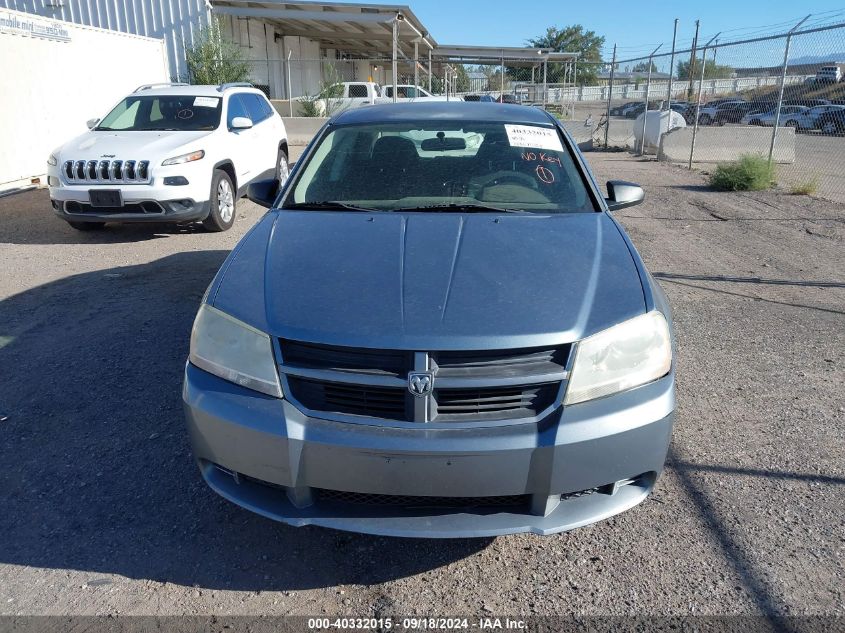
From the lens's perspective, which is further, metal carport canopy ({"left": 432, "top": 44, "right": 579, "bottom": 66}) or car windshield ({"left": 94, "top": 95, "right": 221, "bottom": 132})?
metal carport canopy ({"left": 432, "top": 44, "right": 579, "bottom": 66})

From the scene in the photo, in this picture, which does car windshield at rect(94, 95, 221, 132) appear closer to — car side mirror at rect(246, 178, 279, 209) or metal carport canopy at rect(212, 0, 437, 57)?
car side mirror at rect(246, 178, 279, 209)

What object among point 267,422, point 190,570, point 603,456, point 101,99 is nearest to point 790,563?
point 603,456

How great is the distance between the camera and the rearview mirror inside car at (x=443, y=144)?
3812mm

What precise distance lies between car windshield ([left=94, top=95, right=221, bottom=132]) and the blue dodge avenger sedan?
21.3ft

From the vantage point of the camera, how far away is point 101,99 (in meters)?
14.0

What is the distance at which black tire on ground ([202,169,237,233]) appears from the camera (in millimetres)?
7812

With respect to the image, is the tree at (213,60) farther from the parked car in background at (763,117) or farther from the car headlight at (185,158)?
the parked car in background at (763,117)

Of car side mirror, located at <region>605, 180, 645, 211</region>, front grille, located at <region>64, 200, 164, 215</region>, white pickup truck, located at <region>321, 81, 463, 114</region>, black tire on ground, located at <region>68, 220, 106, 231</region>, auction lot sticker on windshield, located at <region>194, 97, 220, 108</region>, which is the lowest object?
black tire on ground, located at <region>68, 220, 106, 231</region>

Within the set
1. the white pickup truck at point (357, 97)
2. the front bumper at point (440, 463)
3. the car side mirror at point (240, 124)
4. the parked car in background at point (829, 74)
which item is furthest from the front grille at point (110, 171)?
the white pickup truck at point (357, 97)

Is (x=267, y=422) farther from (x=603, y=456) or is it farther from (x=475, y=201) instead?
(x=475, y=201)

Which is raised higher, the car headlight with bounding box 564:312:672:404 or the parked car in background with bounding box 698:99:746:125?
the parked car in background with bounding box 698:99:746:125

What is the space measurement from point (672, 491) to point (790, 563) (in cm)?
56

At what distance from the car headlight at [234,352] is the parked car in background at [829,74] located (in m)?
12.9

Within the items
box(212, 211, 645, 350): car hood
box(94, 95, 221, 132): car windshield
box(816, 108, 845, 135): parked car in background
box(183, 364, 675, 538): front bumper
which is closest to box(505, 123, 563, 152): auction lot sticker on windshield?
box(212, 211, 645, 350): car hood
